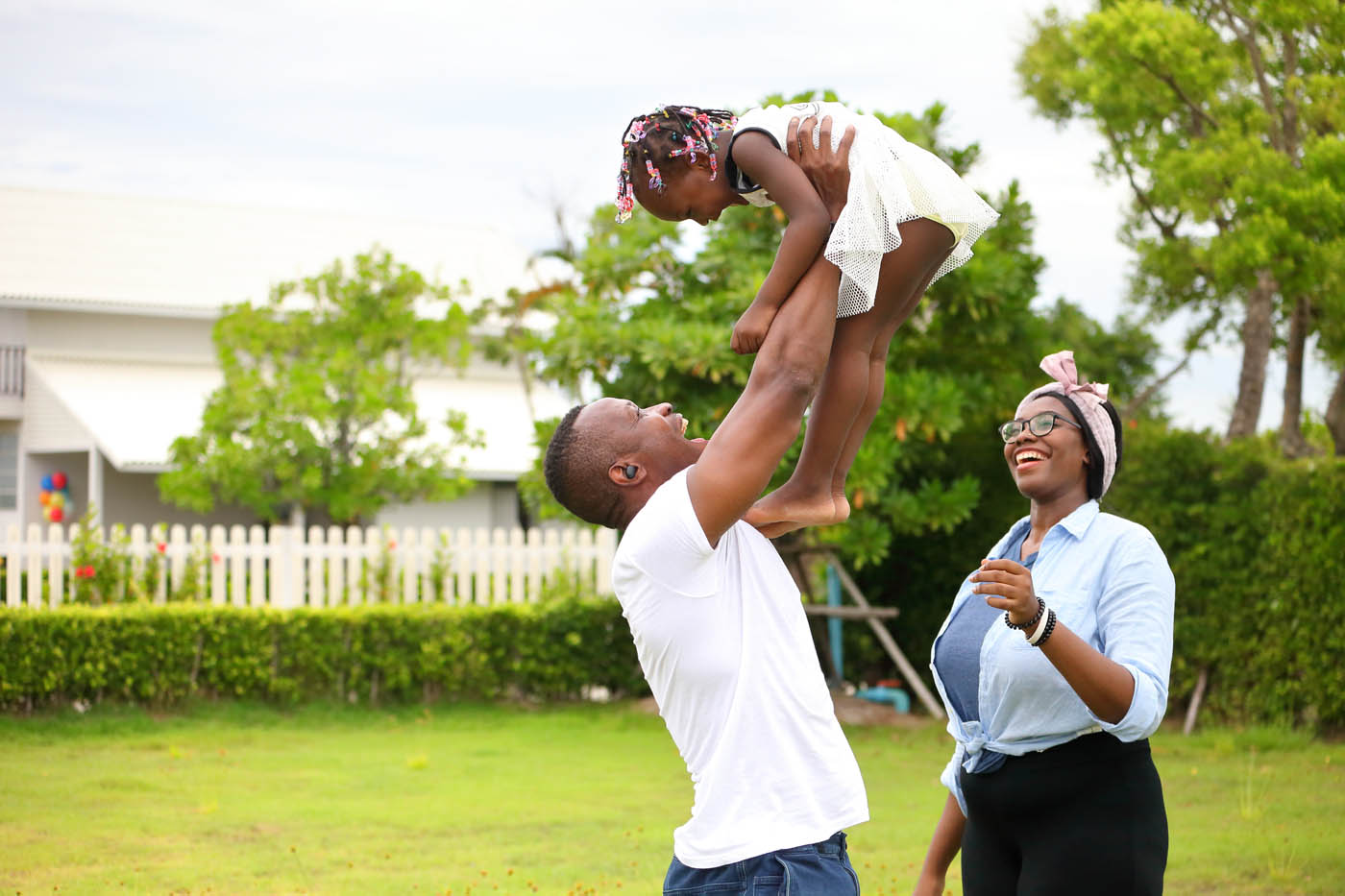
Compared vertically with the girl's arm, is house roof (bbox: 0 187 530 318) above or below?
above

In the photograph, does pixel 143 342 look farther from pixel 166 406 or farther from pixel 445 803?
pixel 445 803

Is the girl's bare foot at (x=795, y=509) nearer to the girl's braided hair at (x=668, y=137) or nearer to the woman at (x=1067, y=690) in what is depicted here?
the woman at (x=1067, y=690)

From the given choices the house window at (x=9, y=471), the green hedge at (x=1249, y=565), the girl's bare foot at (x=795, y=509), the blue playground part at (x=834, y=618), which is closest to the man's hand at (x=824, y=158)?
the girl's bare foot at (x=795, y=509)

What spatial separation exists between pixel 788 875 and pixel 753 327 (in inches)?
35.7

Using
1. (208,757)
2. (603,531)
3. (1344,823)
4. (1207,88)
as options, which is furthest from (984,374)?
(208,757)

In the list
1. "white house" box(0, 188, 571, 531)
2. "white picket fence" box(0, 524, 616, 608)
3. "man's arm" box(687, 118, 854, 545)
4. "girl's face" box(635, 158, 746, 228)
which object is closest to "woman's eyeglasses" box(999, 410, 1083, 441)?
"girl's face" box(635, 158, 746, 228)

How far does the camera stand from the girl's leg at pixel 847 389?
2.50 m

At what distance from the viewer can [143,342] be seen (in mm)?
21703

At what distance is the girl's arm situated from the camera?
233 cm

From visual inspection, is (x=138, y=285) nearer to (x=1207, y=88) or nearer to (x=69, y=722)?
(x=69, y=722)

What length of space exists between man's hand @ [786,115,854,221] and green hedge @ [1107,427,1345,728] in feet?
28.9

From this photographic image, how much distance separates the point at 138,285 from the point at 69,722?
1184cm

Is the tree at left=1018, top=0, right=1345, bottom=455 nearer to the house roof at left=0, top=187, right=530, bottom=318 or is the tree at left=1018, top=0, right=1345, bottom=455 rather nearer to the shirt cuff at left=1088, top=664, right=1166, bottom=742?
the shirt cuff at left=1088, top=664, right=1166, bottom=742

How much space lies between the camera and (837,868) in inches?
90.4
